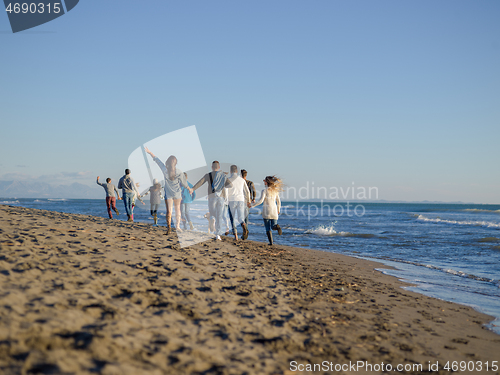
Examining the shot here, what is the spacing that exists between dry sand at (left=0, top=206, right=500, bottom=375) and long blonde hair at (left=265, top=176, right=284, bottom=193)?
380 centimetres

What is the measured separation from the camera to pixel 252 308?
13.4 ft

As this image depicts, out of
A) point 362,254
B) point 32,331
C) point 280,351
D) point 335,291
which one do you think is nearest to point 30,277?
point 32,331

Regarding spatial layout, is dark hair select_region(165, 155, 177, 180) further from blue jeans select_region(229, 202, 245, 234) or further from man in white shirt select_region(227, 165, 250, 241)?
blue jeans select_region(229, 202, 245, 234)

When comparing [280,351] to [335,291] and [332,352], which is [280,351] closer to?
[332,352]

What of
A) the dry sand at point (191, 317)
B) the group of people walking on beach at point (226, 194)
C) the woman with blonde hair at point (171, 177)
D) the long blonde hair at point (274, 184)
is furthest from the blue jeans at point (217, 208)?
the dry sand at point (191, 317)

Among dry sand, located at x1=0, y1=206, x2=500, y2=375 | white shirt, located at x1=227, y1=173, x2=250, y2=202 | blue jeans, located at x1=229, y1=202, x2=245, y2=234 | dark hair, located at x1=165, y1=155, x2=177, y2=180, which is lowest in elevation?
dry sand, located at x1=0, y1=206, x2=500, y2=375

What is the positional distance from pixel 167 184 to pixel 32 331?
20.6ft

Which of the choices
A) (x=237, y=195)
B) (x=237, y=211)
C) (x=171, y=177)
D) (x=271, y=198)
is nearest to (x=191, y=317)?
(x=171, y=177)

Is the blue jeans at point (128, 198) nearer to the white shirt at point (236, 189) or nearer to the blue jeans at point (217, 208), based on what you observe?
the blue jeans at point (217, 208)

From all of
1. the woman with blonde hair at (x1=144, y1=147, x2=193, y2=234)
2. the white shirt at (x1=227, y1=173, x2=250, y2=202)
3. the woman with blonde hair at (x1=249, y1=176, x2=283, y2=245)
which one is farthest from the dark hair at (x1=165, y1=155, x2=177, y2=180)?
the woman with blonde hair at (x1=249, y1=176, x2=283, y2=245)

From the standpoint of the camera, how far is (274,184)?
9.95 meters

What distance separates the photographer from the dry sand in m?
2.47

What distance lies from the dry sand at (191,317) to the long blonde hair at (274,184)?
380 centimetres

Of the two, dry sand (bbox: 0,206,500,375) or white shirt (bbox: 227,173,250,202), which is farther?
white shirt (bbox: 227,173,250,202)
